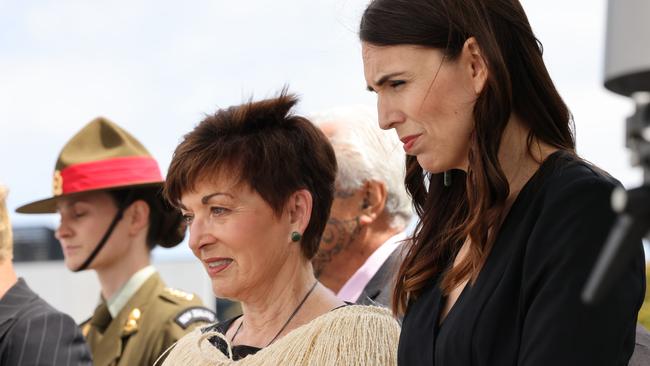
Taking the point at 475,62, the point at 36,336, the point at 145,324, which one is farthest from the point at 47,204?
the point at 475,62

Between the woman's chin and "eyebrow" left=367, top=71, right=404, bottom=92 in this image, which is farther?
the woman's chin

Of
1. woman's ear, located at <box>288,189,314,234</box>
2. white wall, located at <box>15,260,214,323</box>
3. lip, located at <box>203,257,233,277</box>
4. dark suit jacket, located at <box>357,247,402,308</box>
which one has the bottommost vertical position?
white wall, located at <box>15,260,214,323</box>

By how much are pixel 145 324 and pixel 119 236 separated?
474 mm

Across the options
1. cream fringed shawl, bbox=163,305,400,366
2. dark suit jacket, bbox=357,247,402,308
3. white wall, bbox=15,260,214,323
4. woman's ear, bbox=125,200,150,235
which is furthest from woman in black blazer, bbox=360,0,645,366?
white wall, bbox=15,260,214,323

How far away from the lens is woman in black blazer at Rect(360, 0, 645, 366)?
6.64 ft

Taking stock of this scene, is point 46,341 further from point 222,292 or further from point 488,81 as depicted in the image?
point 488,81

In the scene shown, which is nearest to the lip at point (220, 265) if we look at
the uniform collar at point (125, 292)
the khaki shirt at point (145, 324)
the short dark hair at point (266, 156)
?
the short dark hair at point (266, 156)

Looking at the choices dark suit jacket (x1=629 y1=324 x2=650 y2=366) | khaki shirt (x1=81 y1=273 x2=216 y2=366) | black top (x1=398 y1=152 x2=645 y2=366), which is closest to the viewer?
black top (x1=398 y1=152 x2=645 y2=366)

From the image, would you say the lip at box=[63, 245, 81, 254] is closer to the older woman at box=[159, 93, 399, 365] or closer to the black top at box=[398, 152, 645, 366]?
the older woman at box=[159, 93, 399, 365]

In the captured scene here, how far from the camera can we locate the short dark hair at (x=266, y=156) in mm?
3168

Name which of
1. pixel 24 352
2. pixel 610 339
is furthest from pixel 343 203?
pixel 610 339

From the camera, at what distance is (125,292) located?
15.8ft

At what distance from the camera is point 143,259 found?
4980mm

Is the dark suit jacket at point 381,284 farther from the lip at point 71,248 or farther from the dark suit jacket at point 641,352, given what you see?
the lip at point 71,248
